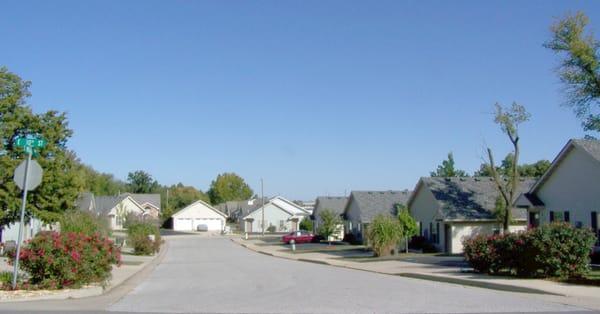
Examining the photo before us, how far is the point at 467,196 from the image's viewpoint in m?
46.9

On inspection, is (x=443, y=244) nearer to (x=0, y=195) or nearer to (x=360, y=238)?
(x=360, y=238)

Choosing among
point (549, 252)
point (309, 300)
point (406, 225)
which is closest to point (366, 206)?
point (406, 225)

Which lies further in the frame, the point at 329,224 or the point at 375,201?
the point at 329,224

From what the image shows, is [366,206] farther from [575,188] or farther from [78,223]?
[78,223]

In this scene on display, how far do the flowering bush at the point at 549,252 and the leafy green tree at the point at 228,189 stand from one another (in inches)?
5774

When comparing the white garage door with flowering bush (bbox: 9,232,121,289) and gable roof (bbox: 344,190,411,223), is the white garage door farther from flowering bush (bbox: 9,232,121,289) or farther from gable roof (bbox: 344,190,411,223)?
flowering bush (bbox: 9,232,121,289)

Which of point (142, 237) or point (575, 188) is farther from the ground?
point (575, 188)

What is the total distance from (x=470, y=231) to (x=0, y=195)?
92.5 feet

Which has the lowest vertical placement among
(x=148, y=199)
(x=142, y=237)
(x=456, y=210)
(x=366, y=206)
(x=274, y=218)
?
(x=142, y=237)

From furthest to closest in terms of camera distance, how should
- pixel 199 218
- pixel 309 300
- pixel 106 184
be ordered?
pixel 106 184
pixel 199 218
pixel 309 300

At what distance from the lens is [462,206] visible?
4525cm

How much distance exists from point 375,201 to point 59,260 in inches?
1850

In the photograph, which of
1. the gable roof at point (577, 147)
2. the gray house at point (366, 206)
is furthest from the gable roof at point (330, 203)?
the gable roof at point (577, 147)

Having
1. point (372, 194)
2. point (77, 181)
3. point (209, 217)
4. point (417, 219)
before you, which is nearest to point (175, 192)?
point (209, 217)
